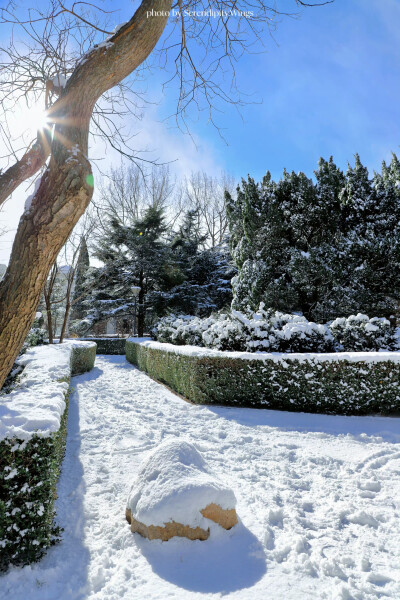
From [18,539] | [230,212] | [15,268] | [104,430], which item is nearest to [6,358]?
[15,268]

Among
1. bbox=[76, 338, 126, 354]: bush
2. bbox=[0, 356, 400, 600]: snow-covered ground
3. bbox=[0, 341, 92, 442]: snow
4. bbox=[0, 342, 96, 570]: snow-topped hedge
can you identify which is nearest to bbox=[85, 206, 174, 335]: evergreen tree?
bbox=[76, 338, 126, 354]: bush

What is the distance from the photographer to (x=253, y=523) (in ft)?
8.32

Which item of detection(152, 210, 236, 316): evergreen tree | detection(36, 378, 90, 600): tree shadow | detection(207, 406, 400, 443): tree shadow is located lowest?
detection(36, 378, 90, 600): tree shadow

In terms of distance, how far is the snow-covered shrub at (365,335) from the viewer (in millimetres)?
6172

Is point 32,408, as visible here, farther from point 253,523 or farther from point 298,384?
point 298,384

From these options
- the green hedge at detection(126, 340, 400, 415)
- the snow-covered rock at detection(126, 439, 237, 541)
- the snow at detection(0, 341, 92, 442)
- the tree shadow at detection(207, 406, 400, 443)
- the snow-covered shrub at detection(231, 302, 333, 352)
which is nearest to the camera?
the snow at detection(0, 341, 92, 442)

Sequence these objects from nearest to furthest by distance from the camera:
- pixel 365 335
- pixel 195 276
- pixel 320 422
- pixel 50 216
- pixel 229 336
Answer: pixel 50 216, pixel 320 422, pixel 365 335, pixel 229 336, pixel 195 276

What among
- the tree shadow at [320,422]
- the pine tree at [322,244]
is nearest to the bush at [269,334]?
the tree shadow at [320,422]

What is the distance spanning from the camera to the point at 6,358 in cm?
192

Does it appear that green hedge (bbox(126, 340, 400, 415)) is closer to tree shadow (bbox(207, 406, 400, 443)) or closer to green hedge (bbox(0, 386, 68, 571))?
tree shadow (bbox(207, 406, 400, 443))

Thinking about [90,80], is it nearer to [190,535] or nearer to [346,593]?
[190,535]

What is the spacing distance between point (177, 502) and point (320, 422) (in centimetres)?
348

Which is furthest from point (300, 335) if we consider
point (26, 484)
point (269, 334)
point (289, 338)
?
point (26, 484)

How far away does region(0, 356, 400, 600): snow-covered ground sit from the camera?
189 cm
